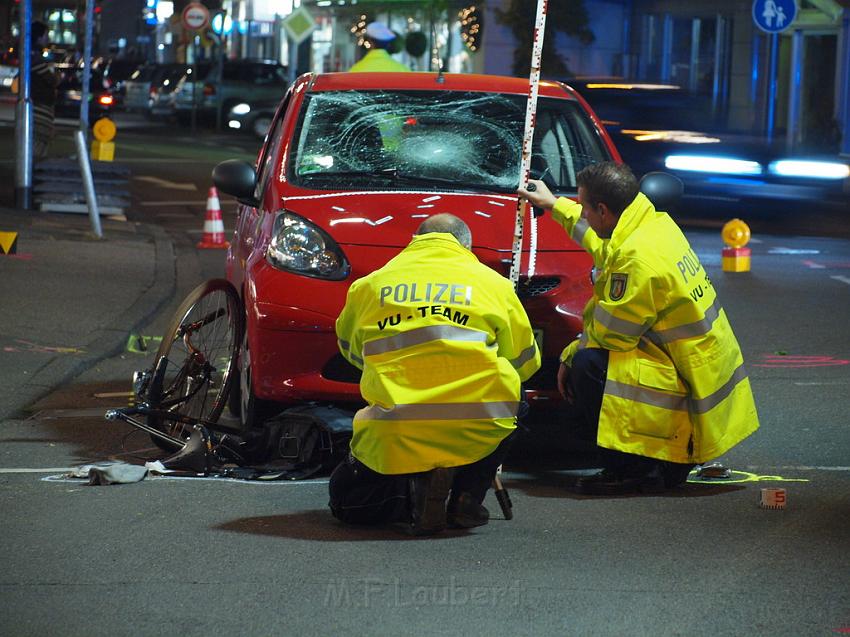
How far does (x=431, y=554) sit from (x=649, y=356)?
4.52ft

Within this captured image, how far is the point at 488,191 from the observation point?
775cm

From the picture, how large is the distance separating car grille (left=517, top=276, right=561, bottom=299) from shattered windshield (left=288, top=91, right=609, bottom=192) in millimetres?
878

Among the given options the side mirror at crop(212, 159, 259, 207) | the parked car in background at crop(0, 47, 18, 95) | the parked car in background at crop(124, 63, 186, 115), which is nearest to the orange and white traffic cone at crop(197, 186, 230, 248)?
the side mirror at crop(212, 159, 259, 207)

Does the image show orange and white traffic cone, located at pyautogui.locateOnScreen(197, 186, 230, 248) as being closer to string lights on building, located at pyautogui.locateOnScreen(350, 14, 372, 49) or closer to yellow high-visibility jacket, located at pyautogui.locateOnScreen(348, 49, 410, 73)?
yellow high-visibility jacket, located at pyautogui.locateOnScreen(348, 49, 410, 73)

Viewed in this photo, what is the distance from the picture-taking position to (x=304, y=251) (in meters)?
7.07

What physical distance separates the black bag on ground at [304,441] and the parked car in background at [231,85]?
31341 millimetres

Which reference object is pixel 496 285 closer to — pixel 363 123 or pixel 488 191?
pixel 488 191

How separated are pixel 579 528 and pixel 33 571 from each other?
195 centimetres

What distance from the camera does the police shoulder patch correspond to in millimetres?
6336

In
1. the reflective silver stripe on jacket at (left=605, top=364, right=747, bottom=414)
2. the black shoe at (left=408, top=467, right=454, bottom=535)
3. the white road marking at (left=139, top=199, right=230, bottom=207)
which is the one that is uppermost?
the reflective silver stripe on jacket at (left=605, top=364, right=747, bottom=414)

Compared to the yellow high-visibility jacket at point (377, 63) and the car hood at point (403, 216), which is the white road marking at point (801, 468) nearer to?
the car hood at point (403, 216)

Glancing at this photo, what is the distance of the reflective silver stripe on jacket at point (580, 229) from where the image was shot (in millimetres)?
6798

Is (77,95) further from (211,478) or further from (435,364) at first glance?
(435,364)

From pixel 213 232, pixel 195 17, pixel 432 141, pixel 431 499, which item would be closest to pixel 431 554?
pixel 431 499
